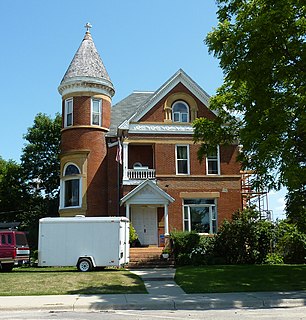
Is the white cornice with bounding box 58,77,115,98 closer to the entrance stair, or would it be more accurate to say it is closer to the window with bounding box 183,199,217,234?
the window with bounding box 183,199,217,234

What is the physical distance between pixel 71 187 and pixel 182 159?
292 inches

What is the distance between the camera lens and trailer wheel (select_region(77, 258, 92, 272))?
2170cm

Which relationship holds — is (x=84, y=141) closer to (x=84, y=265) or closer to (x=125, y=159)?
(x=125, y=159)

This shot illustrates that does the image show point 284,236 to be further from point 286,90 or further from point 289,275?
point 286,90

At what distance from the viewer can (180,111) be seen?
98.3ft

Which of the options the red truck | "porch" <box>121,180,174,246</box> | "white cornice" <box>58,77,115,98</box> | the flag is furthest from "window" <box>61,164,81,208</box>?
the red truck

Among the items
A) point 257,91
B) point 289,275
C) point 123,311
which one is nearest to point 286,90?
point 257,91

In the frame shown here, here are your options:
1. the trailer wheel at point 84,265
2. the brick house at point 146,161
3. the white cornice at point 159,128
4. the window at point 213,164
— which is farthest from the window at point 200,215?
the trailer wheel at point 84,265

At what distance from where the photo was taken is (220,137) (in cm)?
2034

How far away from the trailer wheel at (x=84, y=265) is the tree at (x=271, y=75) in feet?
30.7

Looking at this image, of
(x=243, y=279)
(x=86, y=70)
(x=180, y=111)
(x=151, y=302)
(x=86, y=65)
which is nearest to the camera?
(x=151, y=302)

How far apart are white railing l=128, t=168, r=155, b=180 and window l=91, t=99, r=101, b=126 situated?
4260 mm

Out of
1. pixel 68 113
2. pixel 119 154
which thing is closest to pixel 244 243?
pixel 119 154

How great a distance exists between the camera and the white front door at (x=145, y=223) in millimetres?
28469
